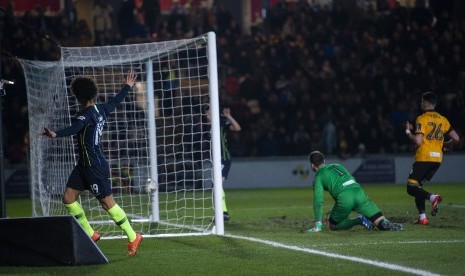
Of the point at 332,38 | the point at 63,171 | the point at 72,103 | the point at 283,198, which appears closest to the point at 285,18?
the point at 332,38

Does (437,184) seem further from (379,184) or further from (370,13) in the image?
(370,13)

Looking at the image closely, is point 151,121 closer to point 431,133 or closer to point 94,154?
point 431,133

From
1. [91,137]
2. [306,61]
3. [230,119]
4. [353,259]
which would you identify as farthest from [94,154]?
[306,61]

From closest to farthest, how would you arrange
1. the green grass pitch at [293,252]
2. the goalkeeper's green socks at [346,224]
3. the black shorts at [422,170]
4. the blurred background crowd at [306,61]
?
the green grass pitch at [293,252] < the goalkeeper's green socks at [346,224] < the black shorts at [422,170] < the blurred background crowd at [306,61]

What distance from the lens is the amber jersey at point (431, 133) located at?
40.5 ft

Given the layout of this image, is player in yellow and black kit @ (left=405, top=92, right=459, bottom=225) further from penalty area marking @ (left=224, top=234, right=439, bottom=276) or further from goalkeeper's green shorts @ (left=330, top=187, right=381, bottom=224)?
penalty area marking @ (left=224, top=234, right=439, bottom=276)

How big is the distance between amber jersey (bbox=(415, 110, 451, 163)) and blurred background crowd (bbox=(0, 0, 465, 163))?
11.5 metres

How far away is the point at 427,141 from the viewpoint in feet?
41.0

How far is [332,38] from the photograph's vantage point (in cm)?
2641

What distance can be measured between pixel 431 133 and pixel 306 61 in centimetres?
1353

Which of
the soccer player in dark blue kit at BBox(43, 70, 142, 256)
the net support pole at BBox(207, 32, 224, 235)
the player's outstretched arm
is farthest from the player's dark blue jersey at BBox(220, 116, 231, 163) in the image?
the soccer player in dark blue kit at BBox(43, 70, 142, 256)

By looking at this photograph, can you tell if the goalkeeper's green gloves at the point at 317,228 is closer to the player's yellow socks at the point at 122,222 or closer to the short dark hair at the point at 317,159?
the short dark hair at the point at 317,159

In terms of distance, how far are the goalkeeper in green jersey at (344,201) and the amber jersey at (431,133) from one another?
1.66 metres

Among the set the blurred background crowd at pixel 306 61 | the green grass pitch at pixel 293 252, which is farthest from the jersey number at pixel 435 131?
the blurred background crowd at pixel 306 61
